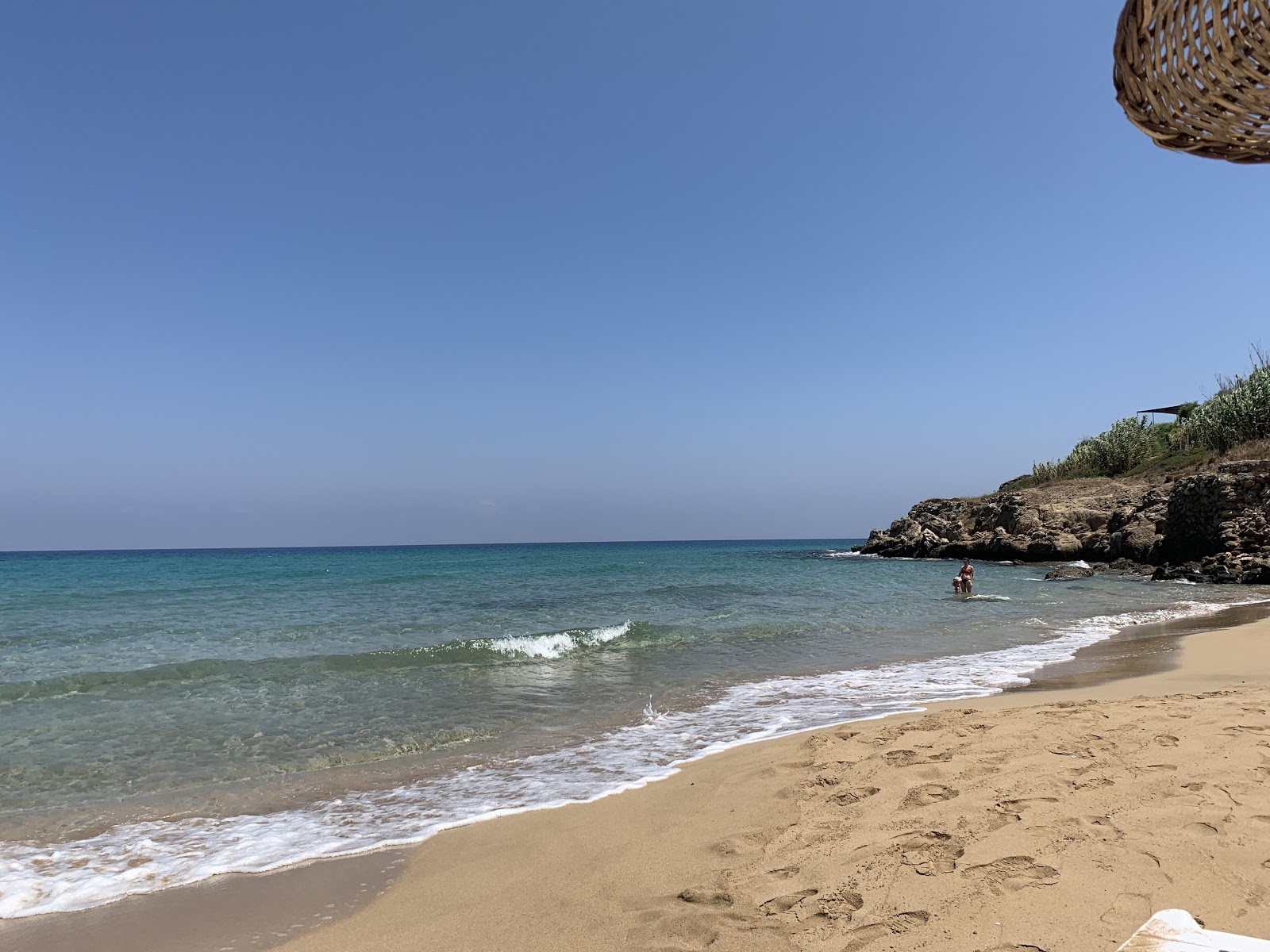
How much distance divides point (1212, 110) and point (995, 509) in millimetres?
48836

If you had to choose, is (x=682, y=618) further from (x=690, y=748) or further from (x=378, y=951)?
(x=378, y=951)

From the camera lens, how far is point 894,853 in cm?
338

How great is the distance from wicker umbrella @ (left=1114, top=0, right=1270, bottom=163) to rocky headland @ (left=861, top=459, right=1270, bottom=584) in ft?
94.5

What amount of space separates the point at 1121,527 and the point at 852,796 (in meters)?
36.7

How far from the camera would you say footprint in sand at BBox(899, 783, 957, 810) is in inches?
160

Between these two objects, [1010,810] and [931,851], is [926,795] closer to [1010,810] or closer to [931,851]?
[1010,810]

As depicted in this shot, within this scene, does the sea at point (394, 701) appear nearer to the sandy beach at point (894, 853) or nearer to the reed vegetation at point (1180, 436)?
the sandy beach at point (894, 853)

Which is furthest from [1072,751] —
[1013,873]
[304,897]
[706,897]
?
[304,897]

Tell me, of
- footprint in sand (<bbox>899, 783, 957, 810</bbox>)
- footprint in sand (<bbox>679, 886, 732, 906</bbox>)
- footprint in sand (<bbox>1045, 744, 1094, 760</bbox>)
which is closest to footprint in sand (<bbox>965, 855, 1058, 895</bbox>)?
footprint in sand (<bbox>899, 783, 957, 810</bbox>)

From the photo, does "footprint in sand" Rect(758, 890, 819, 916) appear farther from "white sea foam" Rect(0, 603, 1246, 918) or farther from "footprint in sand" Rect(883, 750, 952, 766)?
"white sea foam" Rect(0, 603, 1246, 918)

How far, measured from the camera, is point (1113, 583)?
982 inches

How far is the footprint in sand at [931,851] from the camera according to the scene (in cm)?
315

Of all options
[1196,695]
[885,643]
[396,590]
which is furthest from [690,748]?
[396,590]

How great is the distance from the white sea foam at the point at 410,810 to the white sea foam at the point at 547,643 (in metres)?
4.44
